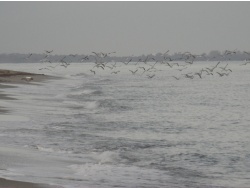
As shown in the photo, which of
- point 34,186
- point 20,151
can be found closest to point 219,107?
point 20,151

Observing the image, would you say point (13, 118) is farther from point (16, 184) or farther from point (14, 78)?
point (14, 78)

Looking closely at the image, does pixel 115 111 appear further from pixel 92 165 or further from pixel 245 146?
pixel 92 165

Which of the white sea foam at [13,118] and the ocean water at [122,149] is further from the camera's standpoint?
the white sea foam at [13,118]

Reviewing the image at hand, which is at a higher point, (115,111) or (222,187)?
(115,111)

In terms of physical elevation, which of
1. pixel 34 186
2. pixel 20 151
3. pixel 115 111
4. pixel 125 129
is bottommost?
pixel 34 186

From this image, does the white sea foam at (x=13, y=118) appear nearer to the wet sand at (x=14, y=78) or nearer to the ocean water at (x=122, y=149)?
the ocean water at (x=122, y=149)

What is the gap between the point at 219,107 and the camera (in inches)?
1388

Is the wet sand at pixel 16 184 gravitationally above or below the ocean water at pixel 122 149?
below

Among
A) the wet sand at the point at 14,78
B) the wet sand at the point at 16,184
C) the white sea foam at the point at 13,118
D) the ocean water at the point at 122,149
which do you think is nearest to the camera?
the wet sand at the point at 16,184

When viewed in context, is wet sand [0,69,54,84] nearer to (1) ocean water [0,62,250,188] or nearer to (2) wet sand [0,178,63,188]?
(1) ocean water [0,62,250,188]

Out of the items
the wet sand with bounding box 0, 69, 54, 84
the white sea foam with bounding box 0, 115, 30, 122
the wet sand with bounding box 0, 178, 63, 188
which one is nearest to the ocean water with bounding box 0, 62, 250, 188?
the white sea foam with bounding box 0, 115, 30, 122

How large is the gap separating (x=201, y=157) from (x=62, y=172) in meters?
5.45

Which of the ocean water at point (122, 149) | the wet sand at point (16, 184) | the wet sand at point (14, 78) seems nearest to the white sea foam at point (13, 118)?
the ocean water at point (122, 149)

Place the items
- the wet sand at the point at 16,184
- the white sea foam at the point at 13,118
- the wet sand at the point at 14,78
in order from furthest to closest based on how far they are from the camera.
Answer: the wet sand at the point at 14,78 → the white sea foam at the point at 13,118 → the wet sand at the point at 16,184
